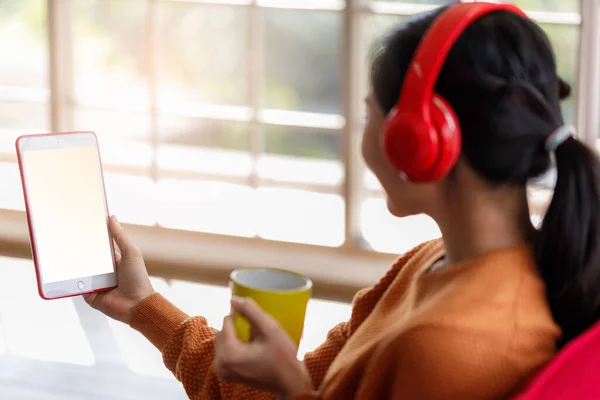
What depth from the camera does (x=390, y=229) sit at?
3656 millimetres

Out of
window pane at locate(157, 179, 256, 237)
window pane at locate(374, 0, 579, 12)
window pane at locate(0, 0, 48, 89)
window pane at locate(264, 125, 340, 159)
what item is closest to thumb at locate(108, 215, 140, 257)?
window pane at locate(374, 0, 579, 12)

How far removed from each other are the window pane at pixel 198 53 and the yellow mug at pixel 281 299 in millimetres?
2939

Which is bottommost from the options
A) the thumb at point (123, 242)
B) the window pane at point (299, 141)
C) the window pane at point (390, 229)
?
the window pane at point (390, 229)

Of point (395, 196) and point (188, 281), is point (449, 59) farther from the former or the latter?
point (188, 281)

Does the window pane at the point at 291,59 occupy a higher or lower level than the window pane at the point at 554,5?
lower

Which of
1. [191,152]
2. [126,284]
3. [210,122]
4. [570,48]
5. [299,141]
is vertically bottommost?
[299,141]

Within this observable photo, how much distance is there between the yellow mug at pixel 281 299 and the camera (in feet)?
3.23

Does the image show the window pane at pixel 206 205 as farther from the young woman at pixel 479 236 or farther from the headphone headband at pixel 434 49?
the headphone headband at pixel 434 49

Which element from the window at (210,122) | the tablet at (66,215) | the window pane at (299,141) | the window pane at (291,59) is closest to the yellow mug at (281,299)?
the tablet at (66,215)

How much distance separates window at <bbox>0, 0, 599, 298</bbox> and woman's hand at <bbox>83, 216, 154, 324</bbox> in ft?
6.13

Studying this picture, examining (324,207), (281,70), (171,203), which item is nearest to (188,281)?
(171,203)

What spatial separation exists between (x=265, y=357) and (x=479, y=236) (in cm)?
25

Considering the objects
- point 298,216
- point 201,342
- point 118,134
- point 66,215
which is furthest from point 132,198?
point 201,342

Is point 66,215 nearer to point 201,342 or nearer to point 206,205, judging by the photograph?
point 201,342
